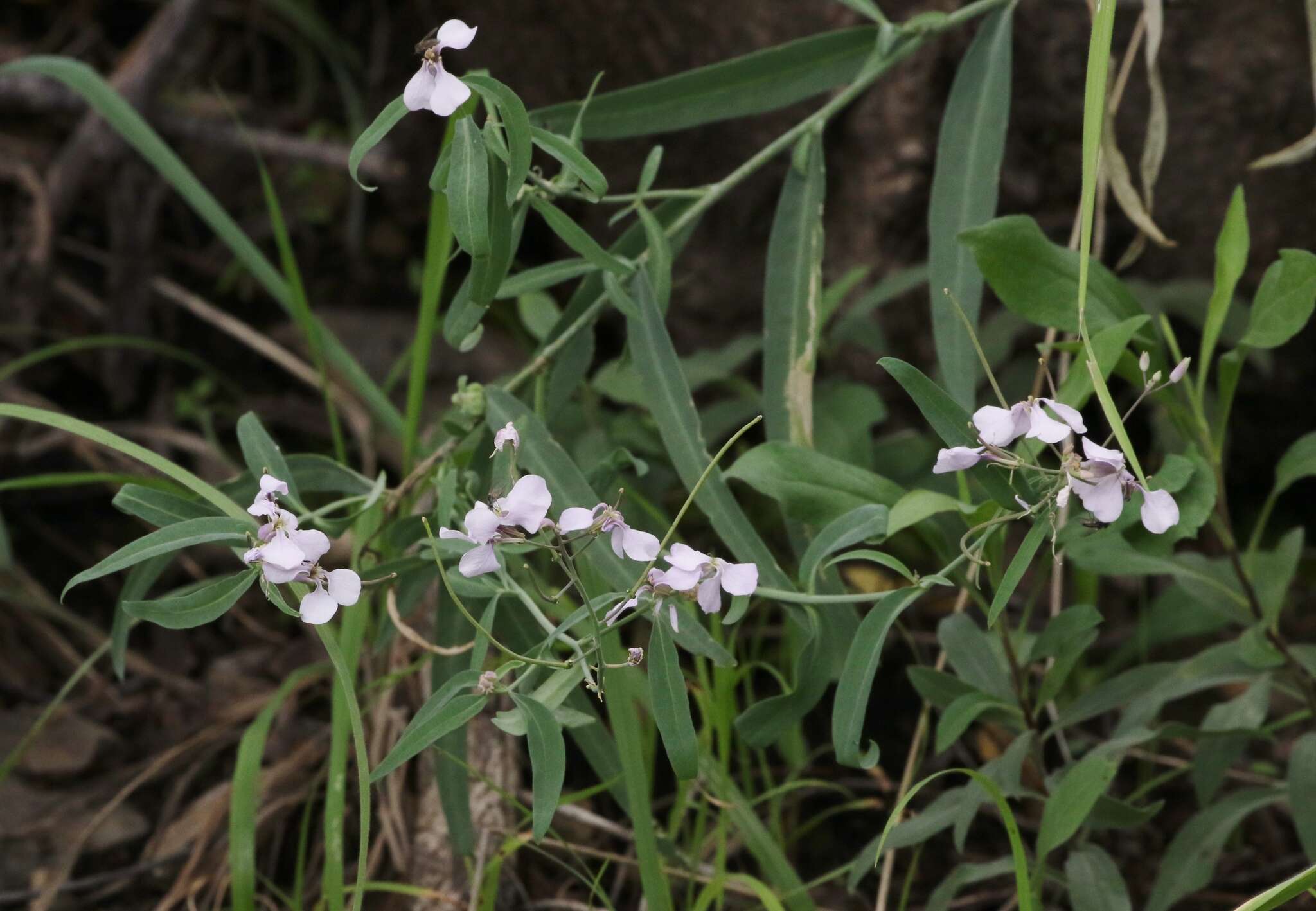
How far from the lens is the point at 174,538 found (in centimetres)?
79

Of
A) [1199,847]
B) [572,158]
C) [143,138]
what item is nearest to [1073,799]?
[1199,847]

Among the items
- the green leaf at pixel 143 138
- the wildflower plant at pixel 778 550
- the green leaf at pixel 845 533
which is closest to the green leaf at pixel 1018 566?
the wildflower plant at pixel 778 550

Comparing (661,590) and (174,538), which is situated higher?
(174,538)

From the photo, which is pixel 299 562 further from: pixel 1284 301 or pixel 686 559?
pixel 1284 301

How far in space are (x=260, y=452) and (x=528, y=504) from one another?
33 centimetres

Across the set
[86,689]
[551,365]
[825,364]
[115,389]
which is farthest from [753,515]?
[115,389]

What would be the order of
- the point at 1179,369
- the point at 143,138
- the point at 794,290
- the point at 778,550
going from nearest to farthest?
1. the point at 1179,369
2. the point at 794,290
3. the point at 143,138
4. the point at 778,550

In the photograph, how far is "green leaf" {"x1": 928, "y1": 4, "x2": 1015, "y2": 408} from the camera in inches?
43.7

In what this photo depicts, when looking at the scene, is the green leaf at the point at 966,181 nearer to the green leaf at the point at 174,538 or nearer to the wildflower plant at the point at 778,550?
the wildflower plant at the point at 778,550

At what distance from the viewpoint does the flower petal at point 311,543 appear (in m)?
0.72

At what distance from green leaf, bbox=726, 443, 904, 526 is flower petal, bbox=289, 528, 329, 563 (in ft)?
1.24

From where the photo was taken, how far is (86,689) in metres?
1.55

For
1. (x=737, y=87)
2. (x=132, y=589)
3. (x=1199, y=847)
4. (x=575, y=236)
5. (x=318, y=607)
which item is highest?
(x=737, y=87)

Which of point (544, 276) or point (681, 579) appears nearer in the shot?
point (681, 579)
